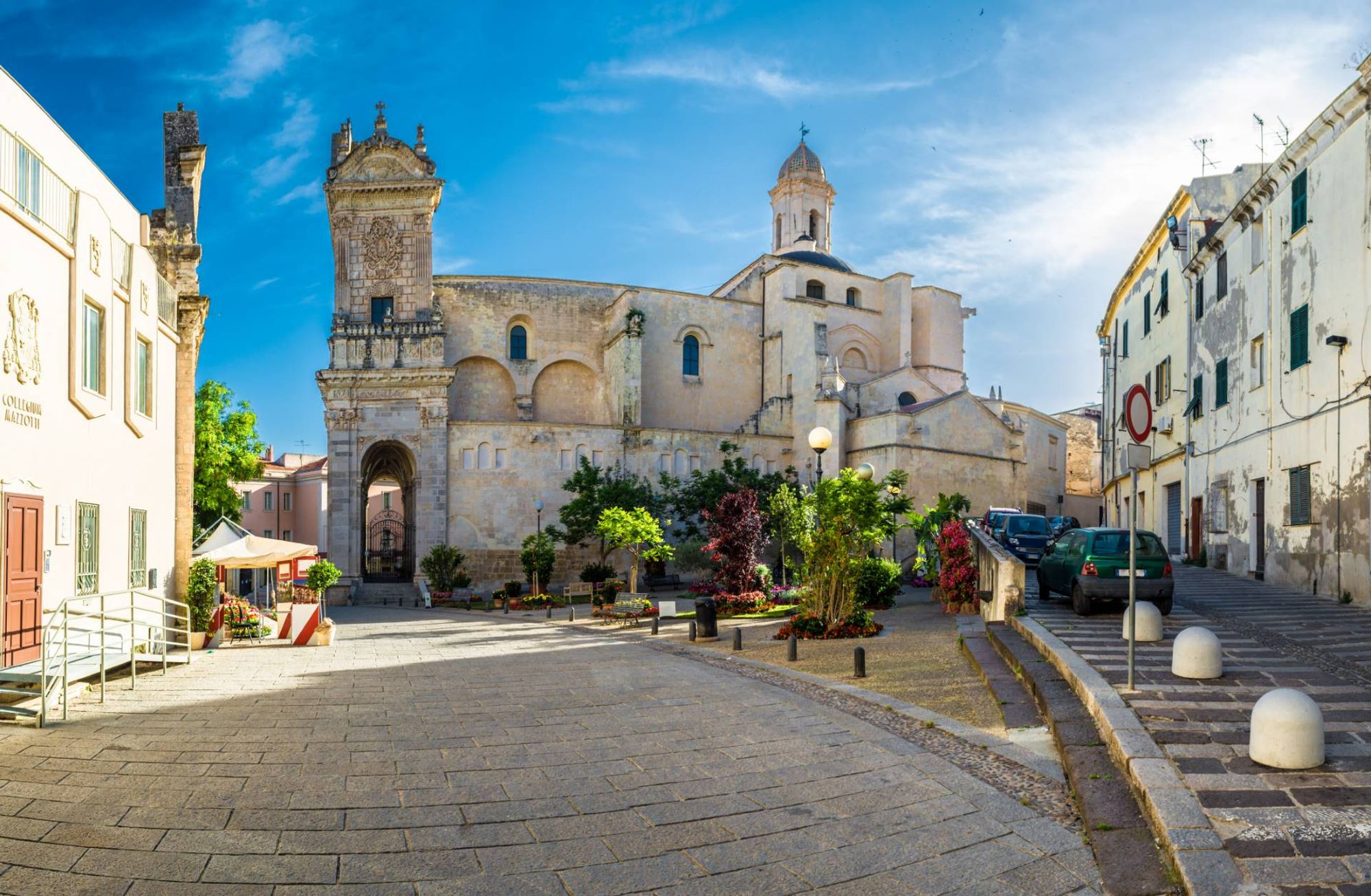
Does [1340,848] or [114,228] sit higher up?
[114,228]

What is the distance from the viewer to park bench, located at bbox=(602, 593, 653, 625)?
22.2 metres

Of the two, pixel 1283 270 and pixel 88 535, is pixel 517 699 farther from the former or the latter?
pixel 1283 270

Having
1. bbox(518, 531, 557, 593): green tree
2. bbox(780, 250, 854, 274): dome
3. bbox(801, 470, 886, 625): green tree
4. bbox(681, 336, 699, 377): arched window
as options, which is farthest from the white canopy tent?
bbox(780, 250, 854, 274): dome

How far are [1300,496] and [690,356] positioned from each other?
104 ft

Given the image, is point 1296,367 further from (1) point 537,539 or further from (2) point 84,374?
(1) point 537,539

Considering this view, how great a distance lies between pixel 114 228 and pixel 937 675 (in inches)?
518

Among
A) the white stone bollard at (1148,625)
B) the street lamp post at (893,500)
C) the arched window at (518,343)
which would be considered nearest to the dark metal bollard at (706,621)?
the street lamp post at (893,500)

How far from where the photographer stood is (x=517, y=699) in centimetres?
1072

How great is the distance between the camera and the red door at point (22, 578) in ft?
35.1

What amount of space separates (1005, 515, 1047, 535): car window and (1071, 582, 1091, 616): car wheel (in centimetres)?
1072

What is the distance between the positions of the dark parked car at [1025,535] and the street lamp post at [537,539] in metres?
16.2

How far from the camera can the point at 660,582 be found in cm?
3597

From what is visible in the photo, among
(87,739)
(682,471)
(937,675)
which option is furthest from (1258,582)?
(682,471)

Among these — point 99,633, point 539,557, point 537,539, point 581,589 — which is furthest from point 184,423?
point 581,589
